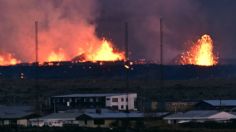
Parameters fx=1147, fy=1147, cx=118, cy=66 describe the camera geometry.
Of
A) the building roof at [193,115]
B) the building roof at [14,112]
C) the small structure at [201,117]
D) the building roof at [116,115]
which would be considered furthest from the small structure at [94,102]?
the small structure at [201,117]

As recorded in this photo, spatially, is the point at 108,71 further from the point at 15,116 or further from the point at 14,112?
the point at 15,116

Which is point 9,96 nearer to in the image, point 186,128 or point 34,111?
point 34,111

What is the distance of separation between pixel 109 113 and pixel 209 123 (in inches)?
280

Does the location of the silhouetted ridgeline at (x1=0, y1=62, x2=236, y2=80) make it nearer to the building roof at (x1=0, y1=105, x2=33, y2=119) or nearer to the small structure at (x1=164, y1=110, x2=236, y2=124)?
the building roof at (x1=0, y1=105, x2=33, y2=119)

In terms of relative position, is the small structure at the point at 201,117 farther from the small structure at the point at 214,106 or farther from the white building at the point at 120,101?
the white building at the point at 120,101

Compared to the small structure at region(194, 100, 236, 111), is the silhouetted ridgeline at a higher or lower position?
higher

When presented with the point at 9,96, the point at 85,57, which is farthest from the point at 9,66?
the point at 9,96

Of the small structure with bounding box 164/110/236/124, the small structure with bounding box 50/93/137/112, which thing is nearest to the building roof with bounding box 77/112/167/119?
the small structure with bounding box 164/110/236/124

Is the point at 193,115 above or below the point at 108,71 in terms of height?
below

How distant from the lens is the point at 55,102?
6794 centimetres

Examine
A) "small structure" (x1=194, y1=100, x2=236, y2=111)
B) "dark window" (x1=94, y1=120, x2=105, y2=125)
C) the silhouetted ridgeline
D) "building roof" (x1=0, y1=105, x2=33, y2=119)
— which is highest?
the silhouetted ridgeline

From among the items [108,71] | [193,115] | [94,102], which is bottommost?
[193,115]

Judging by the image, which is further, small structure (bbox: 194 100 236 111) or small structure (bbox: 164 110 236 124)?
small structure (bbox: 194 100 236 111)

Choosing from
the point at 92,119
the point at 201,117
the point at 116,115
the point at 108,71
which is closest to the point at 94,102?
the point at 116,115
